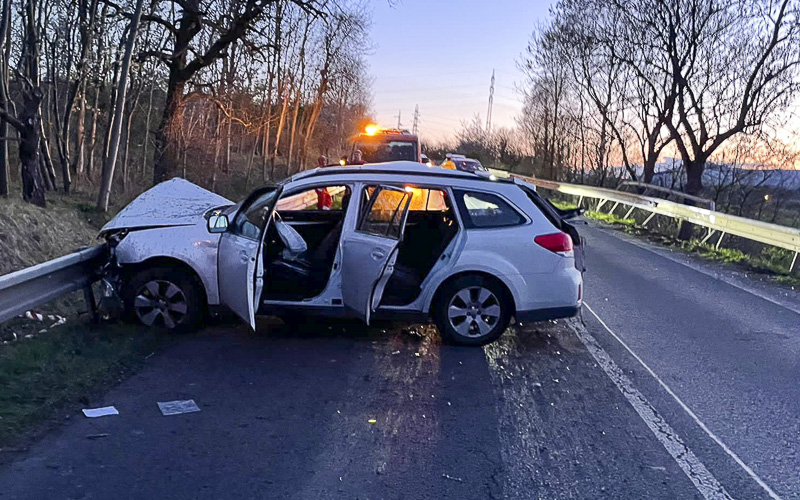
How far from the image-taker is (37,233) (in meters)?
10.4

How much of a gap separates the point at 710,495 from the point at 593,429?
1076 millimetres

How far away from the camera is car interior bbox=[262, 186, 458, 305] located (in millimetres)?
7617

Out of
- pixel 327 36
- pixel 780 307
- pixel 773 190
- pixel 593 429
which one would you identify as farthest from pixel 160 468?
pixel 773 190

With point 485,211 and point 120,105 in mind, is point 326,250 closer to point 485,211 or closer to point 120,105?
point 485,211

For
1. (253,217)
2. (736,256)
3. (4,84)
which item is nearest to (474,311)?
(253,217)

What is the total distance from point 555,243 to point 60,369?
14.5ft

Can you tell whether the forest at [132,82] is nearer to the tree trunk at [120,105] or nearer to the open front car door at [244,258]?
the tree trunk at [120,105]

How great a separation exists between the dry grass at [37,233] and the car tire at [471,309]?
502cm

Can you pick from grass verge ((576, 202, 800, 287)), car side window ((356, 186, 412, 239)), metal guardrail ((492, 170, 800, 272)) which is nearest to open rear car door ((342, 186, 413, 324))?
car side window ((356, 186, 412, 239))

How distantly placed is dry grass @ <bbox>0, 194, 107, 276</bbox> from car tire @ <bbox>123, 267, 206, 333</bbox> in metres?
2.33


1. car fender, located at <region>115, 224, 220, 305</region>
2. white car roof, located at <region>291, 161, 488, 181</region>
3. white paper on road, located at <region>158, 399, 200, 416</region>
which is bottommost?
white paper on road, located at <region>158, 399, 200, 416</region>

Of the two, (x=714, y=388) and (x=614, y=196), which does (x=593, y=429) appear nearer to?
(x=714, y=388)

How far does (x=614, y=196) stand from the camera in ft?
78.9

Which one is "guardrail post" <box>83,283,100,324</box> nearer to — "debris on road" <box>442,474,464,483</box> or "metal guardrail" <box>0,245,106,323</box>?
A: "metal guardrail" <box>0,245,106,323</box>
